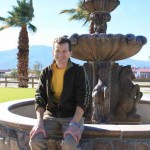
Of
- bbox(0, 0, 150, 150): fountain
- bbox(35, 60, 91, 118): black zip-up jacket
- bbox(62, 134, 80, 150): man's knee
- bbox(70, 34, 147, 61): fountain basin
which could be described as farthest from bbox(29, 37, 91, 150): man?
bbox(70, 34, 147, 61): fountain basin

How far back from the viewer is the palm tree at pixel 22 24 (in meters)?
28.5

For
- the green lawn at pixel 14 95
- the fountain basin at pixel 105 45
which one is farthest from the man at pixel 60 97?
the green lawn at pixel 14 95

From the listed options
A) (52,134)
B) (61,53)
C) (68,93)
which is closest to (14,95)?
(52,134)

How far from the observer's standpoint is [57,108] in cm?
396

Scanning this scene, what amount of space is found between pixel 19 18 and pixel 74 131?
86.6 ft

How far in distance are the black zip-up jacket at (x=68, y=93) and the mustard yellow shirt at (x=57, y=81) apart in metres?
0.04

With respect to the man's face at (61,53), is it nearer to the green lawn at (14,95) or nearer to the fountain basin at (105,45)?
the fountain basin at (105,45)

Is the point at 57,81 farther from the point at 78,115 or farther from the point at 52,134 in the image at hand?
the point at 52,134

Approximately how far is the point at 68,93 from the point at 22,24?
2587 centimetres

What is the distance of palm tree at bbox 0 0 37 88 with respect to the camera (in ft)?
93.6

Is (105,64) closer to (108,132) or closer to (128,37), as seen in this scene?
(128,37)

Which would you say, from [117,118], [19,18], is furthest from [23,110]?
[19,18]

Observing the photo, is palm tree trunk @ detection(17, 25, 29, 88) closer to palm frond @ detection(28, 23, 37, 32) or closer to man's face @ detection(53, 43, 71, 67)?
palm frond @ detection(28, 23, 37, 32)

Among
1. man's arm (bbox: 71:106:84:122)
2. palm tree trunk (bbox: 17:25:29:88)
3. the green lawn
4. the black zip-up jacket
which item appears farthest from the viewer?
palm tree trunk (bbox: 17:25:29:88)
